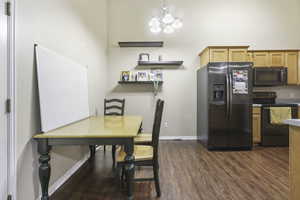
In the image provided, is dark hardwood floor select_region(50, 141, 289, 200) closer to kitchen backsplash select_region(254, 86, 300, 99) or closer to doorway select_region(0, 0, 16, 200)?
doorway select_region(0, 0, 16, 200)

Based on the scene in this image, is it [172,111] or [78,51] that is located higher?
[78,51]

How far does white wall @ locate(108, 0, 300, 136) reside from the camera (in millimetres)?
4809

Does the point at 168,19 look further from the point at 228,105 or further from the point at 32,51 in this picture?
the point at 32,51

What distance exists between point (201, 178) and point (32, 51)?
8.36 feet

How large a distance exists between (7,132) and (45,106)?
0.44 meters

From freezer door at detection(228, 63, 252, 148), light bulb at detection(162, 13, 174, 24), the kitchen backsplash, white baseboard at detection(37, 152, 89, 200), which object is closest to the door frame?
white baseboard at detection(37, 152, 89, 200)

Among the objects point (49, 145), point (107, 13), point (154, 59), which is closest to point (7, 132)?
point (49, 145)

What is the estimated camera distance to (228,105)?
12.3ft

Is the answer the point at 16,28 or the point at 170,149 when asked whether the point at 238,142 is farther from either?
the point at 16,28

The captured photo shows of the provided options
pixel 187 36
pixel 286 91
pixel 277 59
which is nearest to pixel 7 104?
pixel 187 36

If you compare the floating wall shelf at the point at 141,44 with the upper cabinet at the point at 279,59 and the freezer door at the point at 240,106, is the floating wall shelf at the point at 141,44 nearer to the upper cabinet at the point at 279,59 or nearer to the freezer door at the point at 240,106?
the upper cabinet at the point at 279,59

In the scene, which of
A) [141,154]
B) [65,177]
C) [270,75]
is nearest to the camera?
[141,154]

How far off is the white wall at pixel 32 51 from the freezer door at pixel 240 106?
2829mm

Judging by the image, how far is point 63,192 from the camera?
7.20 feet
